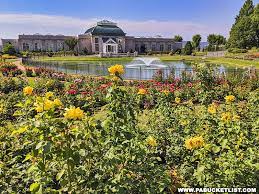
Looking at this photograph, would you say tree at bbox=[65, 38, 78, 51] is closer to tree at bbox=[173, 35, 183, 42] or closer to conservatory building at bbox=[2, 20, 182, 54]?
conservatory building at bbox=[2, 20, 182, 54]

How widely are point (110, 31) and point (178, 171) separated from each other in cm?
7670

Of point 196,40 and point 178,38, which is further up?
point 178,38

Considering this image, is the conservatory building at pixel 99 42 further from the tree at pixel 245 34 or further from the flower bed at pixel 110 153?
the flower bed at pixel 110 153

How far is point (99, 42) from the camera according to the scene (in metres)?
76.3

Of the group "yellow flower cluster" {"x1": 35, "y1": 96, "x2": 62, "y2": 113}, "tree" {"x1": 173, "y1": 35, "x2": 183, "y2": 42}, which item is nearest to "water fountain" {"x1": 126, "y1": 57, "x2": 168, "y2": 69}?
"yellow flower cluster" {"x1": 35, "y1": 96, "x2": 62, "y2": 113}

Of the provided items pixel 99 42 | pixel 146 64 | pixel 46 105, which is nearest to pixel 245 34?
pixel 146 64

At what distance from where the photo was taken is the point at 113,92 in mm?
3574

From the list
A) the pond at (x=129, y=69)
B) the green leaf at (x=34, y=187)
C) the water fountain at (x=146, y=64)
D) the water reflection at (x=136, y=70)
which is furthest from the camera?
the water fountain at (x=146, y=64)

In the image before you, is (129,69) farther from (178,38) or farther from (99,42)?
(178,38)

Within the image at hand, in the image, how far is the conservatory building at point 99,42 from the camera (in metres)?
73.1

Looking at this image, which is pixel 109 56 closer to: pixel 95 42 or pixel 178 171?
pixel 95 42

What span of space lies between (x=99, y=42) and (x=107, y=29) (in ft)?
16.6

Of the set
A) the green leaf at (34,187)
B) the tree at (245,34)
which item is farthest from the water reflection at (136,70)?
the tree at (245,34)

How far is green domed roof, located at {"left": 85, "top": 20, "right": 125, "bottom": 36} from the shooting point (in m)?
77.5
